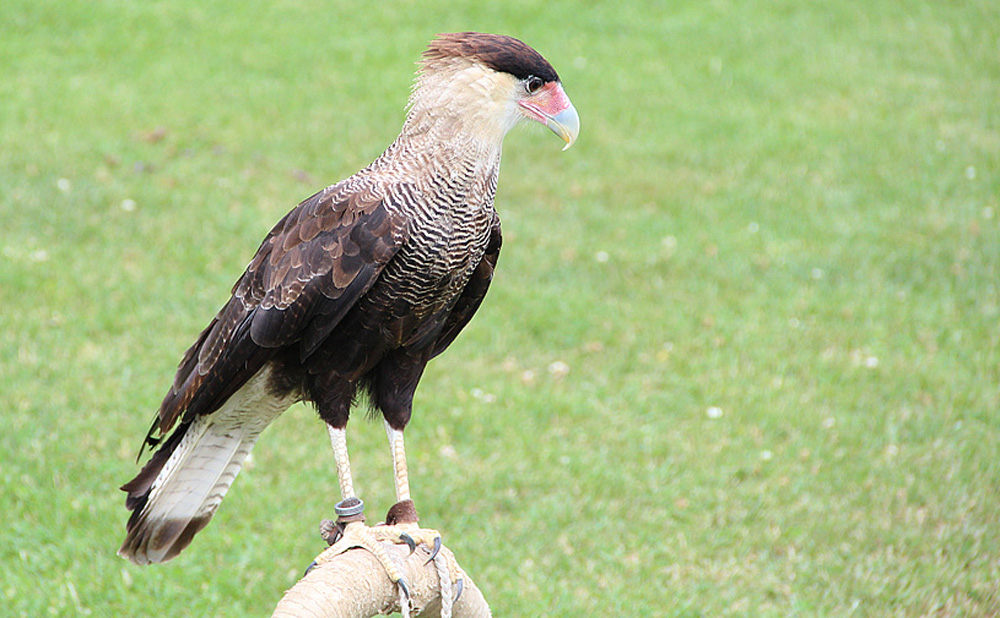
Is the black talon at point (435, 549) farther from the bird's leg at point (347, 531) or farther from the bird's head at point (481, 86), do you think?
the bird's head at point (481, 86)

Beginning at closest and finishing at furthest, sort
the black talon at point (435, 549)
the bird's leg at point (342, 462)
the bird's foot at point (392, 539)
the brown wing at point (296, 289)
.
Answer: the bird's foot at point (392, 539), the black talon at point (435, 549), the brown wing at point (296, 289), the bird's leg at point (342, 462)

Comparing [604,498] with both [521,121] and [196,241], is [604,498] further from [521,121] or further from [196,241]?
[196,241]

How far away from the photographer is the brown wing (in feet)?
7.99

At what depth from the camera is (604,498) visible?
14.2 feet

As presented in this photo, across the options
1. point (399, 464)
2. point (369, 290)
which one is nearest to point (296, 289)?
point (369, 290)

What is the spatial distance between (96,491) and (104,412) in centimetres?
54

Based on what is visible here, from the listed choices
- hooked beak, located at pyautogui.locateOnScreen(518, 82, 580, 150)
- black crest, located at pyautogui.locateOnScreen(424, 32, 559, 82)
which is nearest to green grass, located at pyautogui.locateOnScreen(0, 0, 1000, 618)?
hooked beak, located at pyautogui.locateOnScreen(518, 82, 580, 150)

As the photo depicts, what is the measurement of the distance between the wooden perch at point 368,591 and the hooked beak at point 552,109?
1028 mm

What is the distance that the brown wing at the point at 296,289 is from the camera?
244 centimetres

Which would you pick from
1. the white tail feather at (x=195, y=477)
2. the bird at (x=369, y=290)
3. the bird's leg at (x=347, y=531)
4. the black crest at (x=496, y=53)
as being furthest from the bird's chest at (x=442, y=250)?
the white tail feather at (x=195, y=477)

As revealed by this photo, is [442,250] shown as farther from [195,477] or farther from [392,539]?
[195,477]

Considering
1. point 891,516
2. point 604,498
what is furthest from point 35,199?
point 891,516

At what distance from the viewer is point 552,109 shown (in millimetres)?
2496

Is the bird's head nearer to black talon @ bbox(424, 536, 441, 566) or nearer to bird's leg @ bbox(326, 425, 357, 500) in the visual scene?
bird's leg @ bbox(326, 425, 357, 500)
